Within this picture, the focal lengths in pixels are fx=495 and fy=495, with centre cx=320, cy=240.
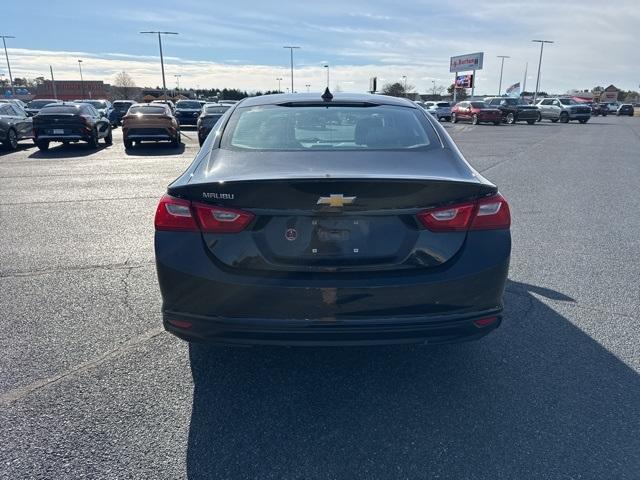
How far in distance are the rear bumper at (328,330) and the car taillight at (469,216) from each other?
1.52ft

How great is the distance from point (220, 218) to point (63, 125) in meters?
16.5

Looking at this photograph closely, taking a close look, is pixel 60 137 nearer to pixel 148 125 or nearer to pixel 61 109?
pixel 61 109

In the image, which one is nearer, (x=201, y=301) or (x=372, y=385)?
(x=201, y=301)

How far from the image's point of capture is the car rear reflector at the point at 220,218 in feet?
8.09

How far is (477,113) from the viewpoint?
3594 centimetres

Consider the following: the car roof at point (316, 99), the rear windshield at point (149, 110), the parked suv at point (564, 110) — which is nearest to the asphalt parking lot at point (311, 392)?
the car roof at point (316, 99)

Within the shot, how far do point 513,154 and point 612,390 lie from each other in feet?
46.5

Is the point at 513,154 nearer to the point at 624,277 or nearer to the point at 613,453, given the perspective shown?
the point at 624,277

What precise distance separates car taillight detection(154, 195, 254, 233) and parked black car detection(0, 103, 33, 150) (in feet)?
55.4

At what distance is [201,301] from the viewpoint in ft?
8.33

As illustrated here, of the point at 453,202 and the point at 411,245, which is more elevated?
the point at 453,202

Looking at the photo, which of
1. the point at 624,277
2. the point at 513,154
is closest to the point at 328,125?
the point at 624,277

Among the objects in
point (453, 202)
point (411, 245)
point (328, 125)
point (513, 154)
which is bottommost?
point (513, 154)

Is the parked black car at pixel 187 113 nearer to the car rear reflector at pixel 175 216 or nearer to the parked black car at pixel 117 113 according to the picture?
the parked black car at pixel 117 113
